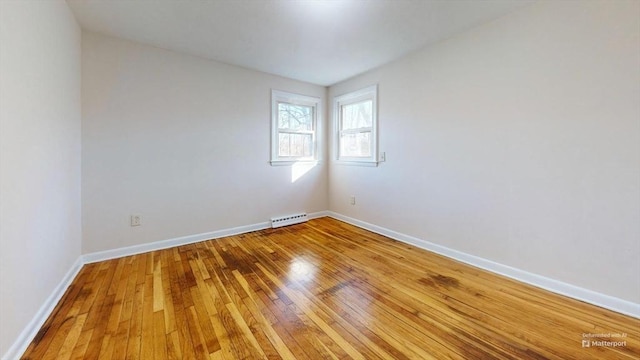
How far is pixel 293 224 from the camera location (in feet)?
13.1

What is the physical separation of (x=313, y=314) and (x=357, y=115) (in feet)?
9.71

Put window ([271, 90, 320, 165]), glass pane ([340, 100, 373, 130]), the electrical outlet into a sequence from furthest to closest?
1. window ([271, 90, 320, 165])
2. glass pane ([340, 100, 373, 130])
3. the electrical outlet

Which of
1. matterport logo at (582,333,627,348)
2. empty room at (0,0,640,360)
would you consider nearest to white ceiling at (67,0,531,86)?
empty room at (0,0,640,360)

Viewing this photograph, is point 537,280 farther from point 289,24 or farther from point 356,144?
point 289,24

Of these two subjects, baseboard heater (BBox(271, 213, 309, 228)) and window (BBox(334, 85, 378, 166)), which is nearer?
window (BBox(334, 85, 378, 166))

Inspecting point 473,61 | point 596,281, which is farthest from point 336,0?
point 596,281

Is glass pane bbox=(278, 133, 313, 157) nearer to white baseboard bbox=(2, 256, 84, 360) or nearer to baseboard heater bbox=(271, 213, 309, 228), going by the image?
baseboard heater bbox=(271, 213, 309, 228)

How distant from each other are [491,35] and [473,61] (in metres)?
0.23

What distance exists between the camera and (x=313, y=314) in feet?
5.70

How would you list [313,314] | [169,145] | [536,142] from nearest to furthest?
1. [313,314]
2. [536,142]
3. [169,145]

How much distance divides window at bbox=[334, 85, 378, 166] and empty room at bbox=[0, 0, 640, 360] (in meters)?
0.07

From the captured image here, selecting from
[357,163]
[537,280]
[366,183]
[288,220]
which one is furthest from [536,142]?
[288,220]

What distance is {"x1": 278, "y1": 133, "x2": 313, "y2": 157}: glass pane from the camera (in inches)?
156

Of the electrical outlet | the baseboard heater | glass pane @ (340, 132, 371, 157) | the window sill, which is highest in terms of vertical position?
glass pane @ (340, 132, 371, 157)
